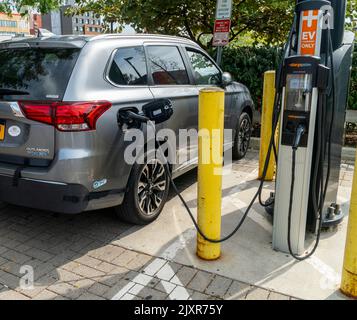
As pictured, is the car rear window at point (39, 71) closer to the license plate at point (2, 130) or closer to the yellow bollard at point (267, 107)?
the license plate at point (2, 130)

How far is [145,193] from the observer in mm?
3838

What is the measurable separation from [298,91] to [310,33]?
451 millimetres

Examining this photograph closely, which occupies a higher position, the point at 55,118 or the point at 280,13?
the point at 280,13

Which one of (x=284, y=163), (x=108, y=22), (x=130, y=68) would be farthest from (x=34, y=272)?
(x=108, y=22)

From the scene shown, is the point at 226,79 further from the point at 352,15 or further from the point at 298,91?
the point at 352,15

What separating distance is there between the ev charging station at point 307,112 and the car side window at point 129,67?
135 cm

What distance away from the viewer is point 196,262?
10.8 ft

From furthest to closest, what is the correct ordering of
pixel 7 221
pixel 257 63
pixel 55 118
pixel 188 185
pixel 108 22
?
pixel 108 22, pixel 257 63, pixel 188 185, pixel 7 221, pixel 55 118

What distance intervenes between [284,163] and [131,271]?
5.06 ft

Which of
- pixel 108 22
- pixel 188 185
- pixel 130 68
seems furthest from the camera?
pixel 108 22

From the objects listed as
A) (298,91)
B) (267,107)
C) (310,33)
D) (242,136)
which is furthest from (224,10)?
(298,91)

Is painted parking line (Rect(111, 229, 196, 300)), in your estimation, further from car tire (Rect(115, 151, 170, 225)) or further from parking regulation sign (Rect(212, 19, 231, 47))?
parking regulation sign (Rect(212, 19, 231, 47))

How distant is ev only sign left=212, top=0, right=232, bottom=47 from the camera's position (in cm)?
645
